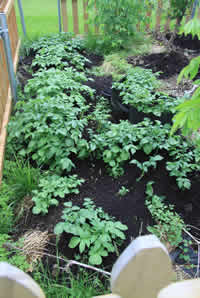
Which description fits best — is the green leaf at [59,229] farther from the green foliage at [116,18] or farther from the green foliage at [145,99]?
the green foliage at [116,18]

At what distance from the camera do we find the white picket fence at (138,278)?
2.17 feet

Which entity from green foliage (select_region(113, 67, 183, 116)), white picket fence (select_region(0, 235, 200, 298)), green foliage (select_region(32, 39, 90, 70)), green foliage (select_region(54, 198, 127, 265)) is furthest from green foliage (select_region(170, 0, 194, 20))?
white picket fence (select_region(0, 235, 200, 298))

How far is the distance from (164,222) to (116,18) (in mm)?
4742

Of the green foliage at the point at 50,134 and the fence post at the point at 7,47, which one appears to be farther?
the fence post at the point at 7,47

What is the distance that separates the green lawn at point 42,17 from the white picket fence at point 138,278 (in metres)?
6.64

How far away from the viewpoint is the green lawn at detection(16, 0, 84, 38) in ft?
23.6

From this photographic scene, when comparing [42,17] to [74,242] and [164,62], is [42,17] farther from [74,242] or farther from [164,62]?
[74,242]

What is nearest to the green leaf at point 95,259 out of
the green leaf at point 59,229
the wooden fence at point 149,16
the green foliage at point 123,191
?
the green leaf at point 59,229

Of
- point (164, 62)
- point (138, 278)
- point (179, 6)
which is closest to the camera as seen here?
point (138, 278)

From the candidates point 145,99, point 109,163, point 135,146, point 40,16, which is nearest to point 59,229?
point 109,163

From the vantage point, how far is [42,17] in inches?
322

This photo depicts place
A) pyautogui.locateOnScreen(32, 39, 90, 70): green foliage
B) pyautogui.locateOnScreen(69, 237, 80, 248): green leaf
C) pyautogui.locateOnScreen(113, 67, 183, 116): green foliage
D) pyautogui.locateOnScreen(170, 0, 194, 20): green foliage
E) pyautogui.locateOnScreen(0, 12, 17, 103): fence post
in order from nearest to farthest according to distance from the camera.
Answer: pyautogui.locateOnScreen(69, 237, 80, 248): green leaf
pyautogui.locateOnScreen(113, 67, 183, 116): green foliage
pyautogui.locateOnScreen(0, 12, 17, 103): fence post
pyautogui.locateOnScreen(32, 39, 90, 70): green foliage
pyautogui.locateOnScreen(170, 0, 194, 20): green foliage

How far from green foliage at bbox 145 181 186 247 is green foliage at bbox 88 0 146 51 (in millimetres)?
4212

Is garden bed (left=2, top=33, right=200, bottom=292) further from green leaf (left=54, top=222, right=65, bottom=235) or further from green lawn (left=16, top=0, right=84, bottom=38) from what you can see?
green lawn (left=16, top=0, right=84, bottom=38)
